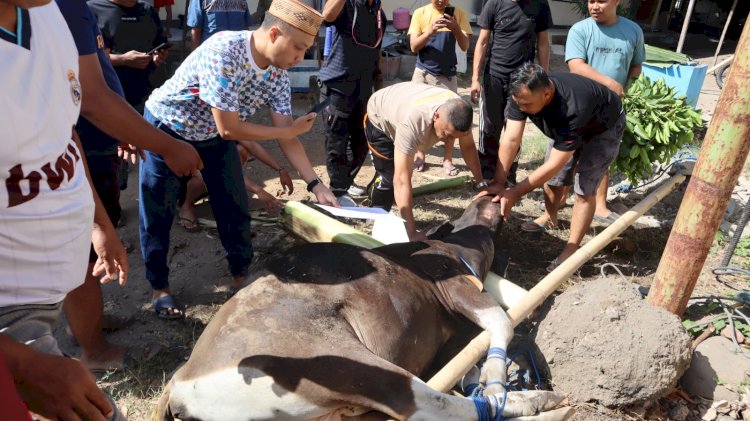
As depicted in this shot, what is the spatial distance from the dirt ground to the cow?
2.58ft

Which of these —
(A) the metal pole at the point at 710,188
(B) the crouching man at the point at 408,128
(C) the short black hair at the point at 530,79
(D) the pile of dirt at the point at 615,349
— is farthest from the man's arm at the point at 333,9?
(D) the pile of dirt at the point at 615,349

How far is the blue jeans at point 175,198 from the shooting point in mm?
3547

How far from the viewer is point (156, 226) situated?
368 cm

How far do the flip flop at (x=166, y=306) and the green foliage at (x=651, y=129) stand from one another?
12.9ft

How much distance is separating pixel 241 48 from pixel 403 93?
1.70 meters

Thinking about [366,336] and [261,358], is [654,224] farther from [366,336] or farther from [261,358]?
[261,358]

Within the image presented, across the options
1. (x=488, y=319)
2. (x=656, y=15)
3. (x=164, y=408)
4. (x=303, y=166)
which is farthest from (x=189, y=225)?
(x=656, y=15)

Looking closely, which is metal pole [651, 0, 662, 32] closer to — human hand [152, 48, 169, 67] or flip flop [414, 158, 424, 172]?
flip flop [414, 158, 424, 172]

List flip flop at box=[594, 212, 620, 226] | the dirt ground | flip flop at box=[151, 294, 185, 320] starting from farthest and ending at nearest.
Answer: flip flop at box=[594, 212, 620, 226]
flip flop at box=[151, 294, 185, 320]
the dirt ground

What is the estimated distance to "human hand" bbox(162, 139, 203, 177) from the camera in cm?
281

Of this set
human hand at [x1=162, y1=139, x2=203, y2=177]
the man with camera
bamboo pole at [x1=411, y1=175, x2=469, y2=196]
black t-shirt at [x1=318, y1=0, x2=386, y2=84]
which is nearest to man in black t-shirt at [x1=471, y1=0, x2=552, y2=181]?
bamboo pole at [x1=411, y1=175, x2=469, y2=196]

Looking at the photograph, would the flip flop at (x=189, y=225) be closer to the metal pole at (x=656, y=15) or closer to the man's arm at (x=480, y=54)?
the man's arm at (x=480, y=54)

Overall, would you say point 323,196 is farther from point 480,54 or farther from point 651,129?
point 480,54

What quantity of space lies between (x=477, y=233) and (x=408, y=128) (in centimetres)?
93
